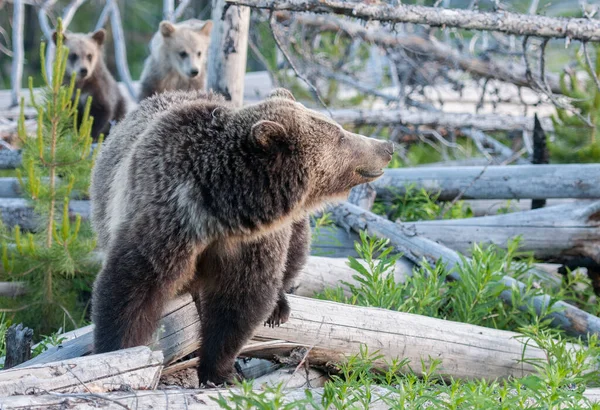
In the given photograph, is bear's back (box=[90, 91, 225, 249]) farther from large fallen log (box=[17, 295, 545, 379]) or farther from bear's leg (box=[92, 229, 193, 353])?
large fallen log (box=[17, 295, 545, 379])

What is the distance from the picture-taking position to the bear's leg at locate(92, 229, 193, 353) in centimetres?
322

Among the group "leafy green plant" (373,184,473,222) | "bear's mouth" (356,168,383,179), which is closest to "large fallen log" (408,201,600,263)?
"leafy green plant" (373,184,473,222)

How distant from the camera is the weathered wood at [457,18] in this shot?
194 inches

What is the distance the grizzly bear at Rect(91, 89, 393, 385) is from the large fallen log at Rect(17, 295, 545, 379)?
0.58 feet

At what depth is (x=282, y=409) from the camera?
2598mm

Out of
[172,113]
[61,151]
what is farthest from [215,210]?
[61,151]

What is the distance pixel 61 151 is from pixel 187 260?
2129mm

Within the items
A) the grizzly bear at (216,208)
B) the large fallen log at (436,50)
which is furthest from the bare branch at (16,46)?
the grizzly bear at (216,208)

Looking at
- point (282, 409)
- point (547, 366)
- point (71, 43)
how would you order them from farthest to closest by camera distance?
1. point (71, 43)
2. point (547, 366)
3. point (282, 409)

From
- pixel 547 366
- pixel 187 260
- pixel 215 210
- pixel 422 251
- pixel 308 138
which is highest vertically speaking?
pixel 308 138

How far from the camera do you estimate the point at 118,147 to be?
3908 mm

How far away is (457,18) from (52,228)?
310 cm

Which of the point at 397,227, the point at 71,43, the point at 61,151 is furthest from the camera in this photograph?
the point at 71,43

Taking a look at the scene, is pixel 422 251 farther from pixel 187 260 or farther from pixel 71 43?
pixel 71 43
